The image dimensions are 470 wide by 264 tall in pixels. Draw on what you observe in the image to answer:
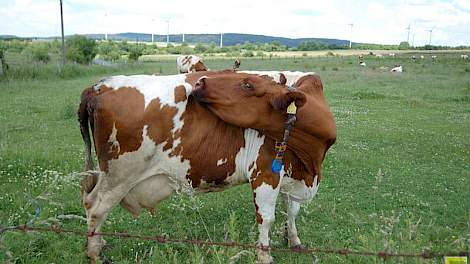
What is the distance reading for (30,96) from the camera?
21062 millimetres

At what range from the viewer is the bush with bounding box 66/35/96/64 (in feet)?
154

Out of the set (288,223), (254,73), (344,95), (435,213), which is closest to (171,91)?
(254,73)

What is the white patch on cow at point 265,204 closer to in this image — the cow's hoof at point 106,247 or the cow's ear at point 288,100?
the cow's ear at point 288,100

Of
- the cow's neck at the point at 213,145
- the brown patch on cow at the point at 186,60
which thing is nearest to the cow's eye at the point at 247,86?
the cow's neck at the point at 213,145

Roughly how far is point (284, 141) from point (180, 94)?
131 centimetres

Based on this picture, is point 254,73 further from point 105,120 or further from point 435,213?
point 435,213

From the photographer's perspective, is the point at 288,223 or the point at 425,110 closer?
the point at 288,223

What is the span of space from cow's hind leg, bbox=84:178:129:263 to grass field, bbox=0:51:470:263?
0.64 ft

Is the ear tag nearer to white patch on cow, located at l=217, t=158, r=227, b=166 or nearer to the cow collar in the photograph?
the cow collar

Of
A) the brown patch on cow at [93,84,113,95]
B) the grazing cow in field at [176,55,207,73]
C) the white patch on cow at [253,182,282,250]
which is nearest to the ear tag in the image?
the white patch on cow at [253,182,282,250]

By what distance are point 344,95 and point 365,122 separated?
8715 millimetres

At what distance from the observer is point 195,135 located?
5.53m

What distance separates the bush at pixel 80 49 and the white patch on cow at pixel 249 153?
146ft

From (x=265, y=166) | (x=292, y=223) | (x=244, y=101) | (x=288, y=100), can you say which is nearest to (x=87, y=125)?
(x=244, y=101)
